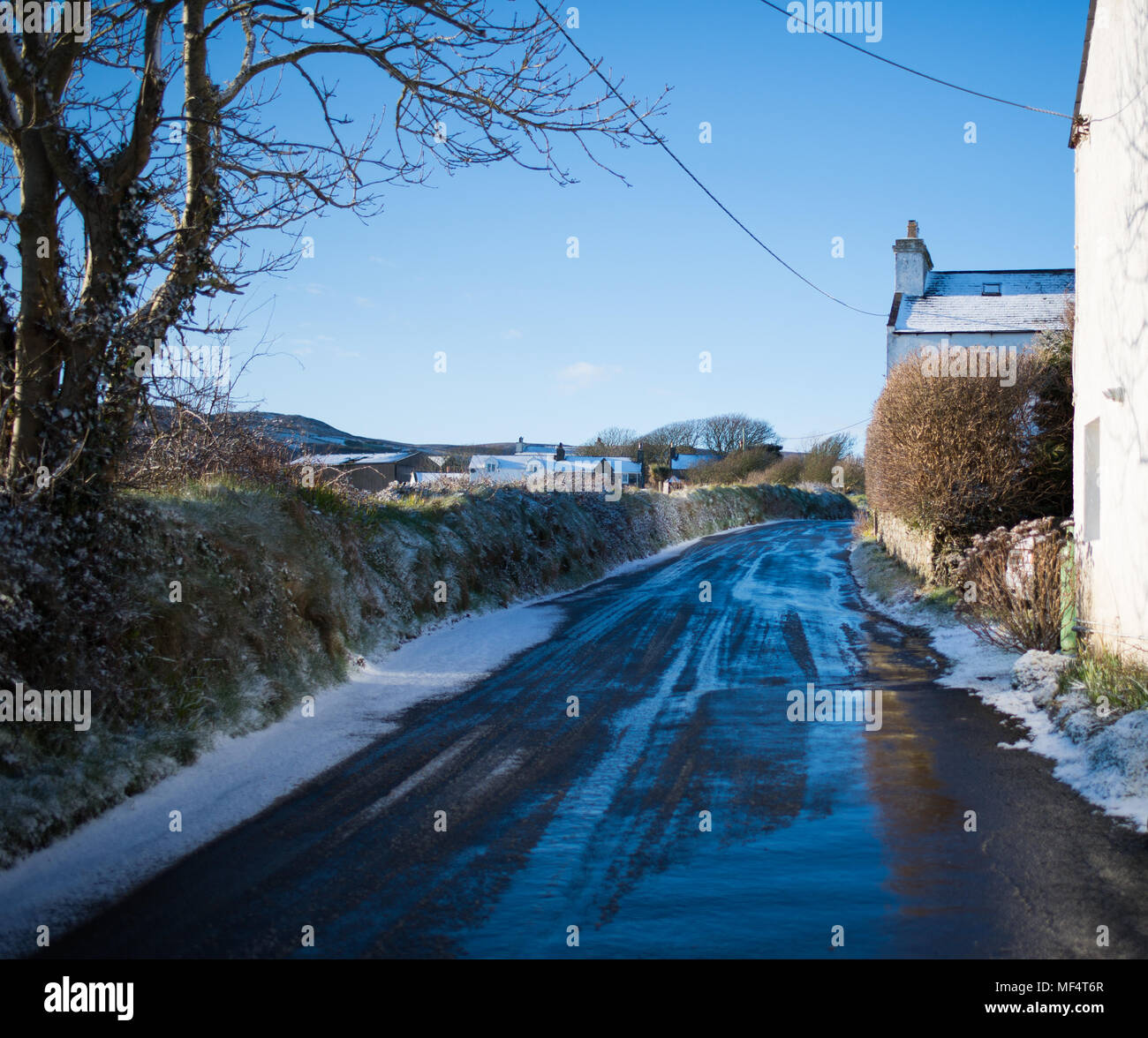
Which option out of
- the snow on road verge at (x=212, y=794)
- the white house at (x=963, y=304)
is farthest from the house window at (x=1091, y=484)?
the white house at (x=963, y=304)

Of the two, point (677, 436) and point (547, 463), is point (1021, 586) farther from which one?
point (677, 436)

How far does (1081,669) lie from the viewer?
7855 millimetres

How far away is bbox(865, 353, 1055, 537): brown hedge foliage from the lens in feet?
46.3

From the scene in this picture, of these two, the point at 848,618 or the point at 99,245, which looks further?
the point at 848,618

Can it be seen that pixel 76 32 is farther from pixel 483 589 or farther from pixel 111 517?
pixel 483 589

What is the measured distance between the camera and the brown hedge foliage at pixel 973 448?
14.1 m

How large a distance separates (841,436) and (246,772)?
69.3 metres

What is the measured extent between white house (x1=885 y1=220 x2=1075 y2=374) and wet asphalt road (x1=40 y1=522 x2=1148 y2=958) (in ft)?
73.6

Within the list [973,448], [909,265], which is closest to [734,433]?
[909,265]

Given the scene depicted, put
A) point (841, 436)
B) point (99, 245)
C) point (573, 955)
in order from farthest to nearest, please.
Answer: point (841, 436)
point (99, 245)
point (573, 955)

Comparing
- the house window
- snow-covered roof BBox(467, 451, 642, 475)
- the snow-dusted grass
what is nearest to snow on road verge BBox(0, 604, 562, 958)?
the snow-dusted grass

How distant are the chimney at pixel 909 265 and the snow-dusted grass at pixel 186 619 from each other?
22.8 m
